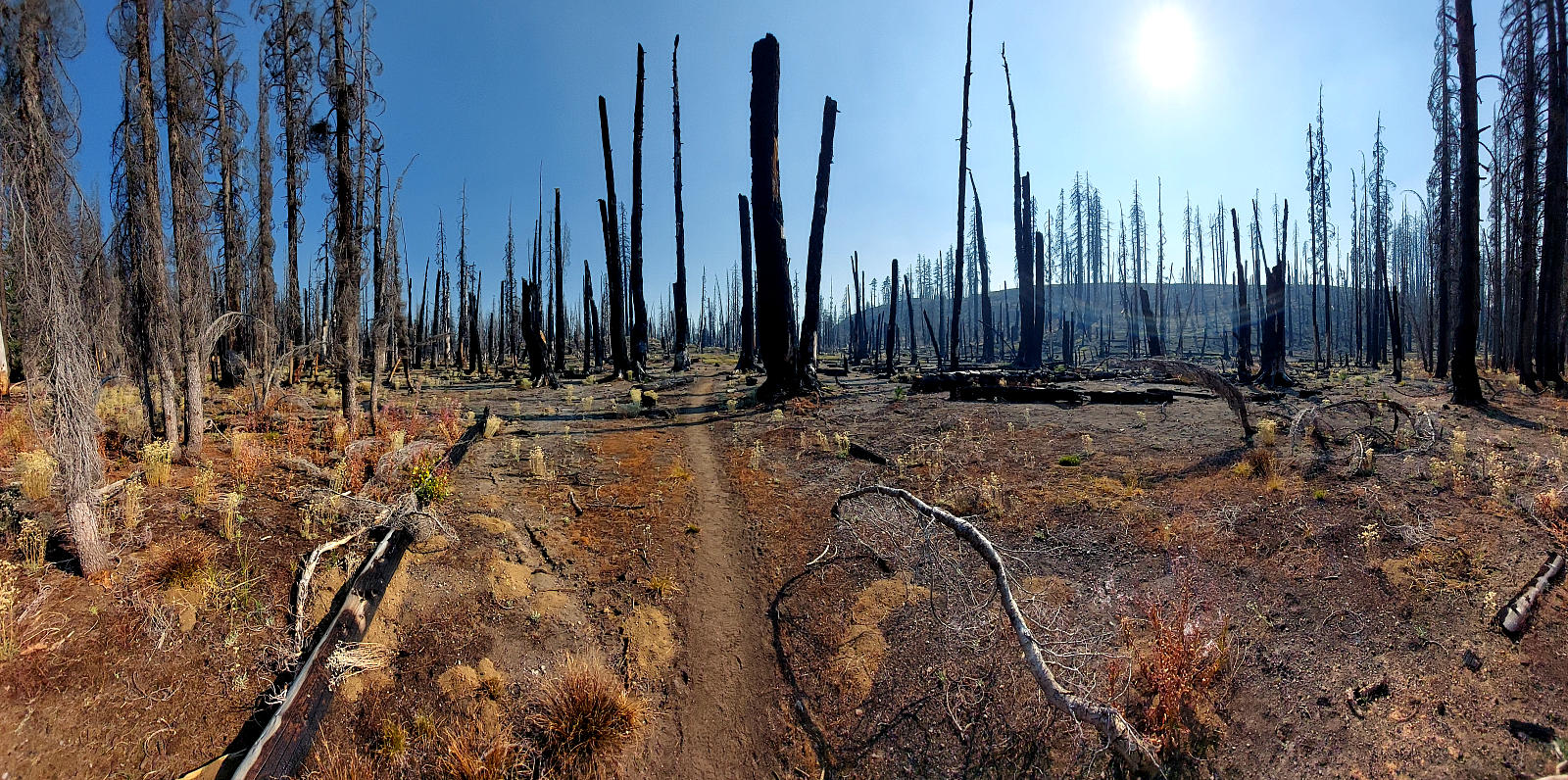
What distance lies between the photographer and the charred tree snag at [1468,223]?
35.8 ft

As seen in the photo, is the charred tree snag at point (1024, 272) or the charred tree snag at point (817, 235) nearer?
the charred tree snag at point (817, 235)

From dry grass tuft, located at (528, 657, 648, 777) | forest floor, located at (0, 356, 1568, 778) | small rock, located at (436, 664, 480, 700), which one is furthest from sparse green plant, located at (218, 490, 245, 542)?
dry grass tuft, located at (528, 657, 648, 777)

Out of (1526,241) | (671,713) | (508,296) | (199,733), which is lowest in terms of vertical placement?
(671,713)

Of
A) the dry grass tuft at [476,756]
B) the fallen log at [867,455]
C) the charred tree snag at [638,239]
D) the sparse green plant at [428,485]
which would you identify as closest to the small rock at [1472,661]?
the fallen log at [867,455]

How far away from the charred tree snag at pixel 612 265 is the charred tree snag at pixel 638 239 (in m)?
0.56

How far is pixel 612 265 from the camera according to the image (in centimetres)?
2181

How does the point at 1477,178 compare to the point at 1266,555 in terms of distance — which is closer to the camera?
the point at 1266,555

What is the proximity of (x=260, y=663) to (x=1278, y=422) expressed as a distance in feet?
41.7

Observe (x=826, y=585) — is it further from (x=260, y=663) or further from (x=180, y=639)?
(x=180, y=639)

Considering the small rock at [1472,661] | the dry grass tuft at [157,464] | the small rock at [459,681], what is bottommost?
the small rock at [459,681]

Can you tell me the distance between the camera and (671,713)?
407 centimetres

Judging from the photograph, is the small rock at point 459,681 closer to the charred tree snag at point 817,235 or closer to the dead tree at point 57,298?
the dead tree at point 57,298

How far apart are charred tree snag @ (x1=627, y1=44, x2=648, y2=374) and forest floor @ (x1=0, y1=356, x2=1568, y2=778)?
13.1 metres

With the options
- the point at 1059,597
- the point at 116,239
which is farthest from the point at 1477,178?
the point at 116,239
